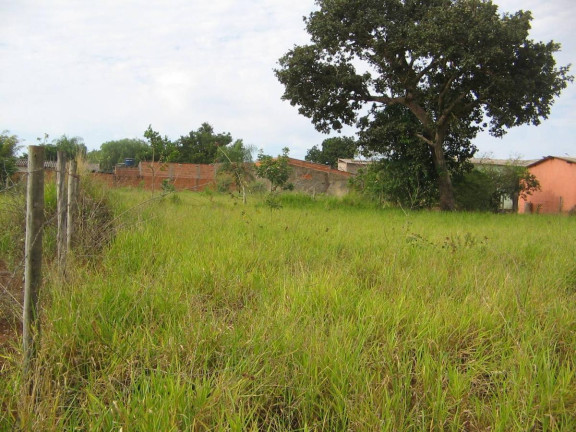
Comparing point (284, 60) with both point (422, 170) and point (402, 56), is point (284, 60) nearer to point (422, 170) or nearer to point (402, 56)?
point (402, 56)

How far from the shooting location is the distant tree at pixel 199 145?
53.9 metres

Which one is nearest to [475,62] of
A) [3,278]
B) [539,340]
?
[539,340]

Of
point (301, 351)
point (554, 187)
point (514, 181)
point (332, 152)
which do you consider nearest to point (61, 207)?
point (301, 351)

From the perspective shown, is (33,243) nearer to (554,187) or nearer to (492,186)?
(492,186)

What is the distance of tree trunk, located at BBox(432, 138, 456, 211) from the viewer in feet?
57.3

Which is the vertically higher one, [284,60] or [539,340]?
[284,60]

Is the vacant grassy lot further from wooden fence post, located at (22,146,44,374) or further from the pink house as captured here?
the pink house

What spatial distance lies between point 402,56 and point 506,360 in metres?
15.5

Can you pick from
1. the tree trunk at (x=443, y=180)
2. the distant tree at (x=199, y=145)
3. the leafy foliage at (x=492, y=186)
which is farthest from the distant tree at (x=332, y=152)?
the tree trunk at (x=443, y=180)

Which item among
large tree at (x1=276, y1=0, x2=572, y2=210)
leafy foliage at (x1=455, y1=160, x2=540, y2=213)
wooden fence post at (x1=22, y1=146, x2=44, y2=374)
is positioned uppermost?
large tree at (x1=276, y1=0, x2=572, y2=210)

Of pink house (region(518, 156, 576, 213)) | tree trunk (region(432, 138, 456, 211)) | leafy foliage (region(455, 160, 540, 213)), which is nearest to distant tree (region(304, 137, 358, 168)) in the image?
pink house (region(518, 156, 576, 213))

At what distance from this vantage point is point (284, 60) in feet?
56.1

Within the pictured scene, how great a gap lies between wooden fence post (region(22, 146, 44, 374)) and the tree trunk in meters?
16.4

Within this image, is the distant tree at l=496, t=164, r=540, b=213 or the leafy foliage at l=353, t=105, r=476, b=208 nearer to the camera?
the leafy foliage at l=353, t=105, r=476, b=208
